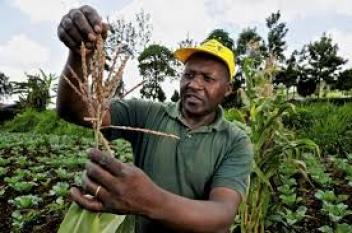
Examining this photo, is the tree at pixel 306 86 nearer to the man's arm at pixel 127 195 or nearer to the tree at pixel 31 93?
the tree at pixel 31 93

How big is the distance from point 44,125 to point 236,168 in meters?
13.9

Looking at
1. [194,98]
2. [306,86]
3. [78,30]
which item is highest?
[306,86]

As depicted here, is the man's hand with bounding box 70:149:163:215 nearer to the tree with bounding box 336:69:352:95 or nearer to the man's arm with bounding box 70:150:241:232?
the man's arm with bounding box 70:150:241:232

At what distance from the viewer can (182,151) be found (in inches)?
94.7

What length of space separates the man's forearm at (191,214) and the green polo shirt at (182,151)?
0.34m

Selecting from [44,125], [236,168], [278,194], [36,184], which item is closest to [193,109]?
[236,168]

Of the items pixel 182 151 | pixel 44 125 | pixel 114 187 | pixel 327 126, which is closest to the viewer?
pixel 114 187

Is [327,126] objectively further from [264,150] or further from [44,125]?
[44,125]

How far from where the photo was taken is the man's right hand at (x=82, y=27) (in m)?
1.62

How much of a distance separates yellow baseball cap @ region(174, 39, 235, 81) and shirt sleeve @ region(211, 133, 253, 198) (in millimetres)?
328

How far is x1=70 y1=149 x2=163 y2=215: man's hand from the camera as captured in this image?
133 centimetres

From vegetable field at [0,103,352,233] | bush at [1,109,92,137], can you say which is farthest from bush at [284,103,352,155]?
bush at [1,109,92,137]

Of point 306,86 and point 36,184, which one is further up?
point 306,86

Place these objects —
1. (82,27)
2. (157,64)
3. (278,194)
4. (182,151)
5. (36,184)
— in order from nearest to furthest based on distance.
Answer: (82,27) → (182,151) → (278,194) → (36,184) → (157,64)
